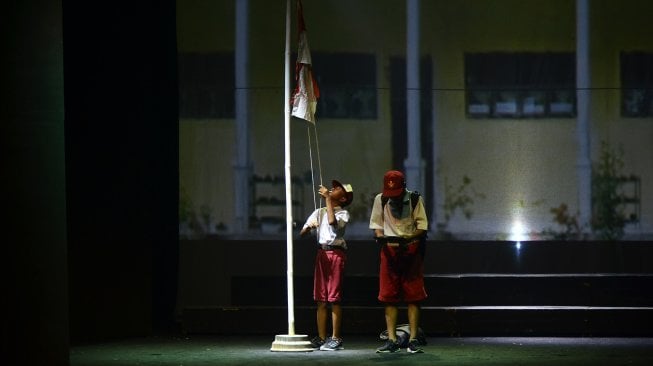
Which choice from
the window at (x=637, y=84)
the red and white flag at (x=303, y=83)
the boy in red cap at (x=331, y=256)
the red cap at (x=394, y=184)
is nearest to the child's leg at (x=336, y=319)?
the boy in red cap at (x=331, y=256)

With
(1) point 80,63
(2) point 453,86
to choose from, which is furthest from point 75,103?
(2) point 453,86

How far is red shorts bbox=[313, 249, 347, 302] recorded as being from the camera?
41.8 ft

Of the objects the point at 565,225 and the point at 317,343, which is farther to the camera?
the point at 565,225

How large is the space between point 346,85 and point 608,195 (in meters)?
3.26

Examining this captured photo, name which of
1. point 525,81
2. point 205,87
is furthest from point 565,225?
point 205,87

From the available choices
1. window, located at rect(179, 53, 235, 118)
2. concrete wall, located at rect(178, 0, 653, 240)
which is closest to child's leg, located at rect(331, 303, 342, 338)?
concrete wall, located at rect(178, 0, 653, 240)

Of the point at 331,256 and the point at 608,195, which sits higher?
the point at 608,195

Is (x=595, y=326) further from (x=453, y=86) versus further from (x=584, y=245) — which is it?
(x=453, y=86)

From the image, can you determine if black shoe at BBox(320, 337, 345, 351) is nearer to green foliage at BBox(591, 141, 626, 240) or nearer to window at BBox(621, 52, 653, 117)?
green foliage at BBox(591, 141, 626, 240)

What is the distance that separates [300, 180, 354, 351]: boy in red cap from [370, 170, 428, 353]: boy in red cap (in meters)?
0.45

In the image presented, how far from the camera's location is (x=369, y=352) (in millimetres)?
12508

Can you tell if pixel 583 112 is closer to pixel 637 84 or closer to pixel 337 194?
pixel 637 84

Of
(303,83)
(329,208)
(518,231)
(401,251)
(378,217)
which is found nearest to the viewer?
(401,251)

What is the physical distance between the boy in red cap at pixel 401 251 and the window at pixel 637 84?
12.2 feet
